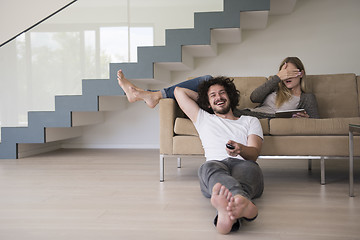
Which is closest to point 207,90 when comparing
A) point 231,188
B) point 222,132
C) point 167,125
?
point 222,132

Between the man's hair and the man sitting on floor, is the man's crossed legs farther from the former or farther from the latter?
the man's hair

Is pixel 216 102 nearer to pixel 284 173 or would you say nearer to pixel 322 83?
pixel 284 173

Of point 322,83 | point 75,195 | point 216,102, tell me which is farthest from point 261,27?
point 75,195

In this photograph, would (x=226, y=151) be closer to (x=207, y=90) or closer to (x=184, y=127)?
(x=207, y=90)

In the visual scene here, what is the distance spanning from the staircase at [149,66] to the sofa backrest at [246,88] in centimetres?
71

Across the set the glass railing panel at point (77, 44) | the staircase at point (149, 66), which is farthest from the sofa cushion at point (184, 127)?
the glass railing panel at point (77, 44)

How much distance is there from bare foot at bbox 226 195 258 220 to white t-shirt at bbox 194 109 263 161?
0.60 metres

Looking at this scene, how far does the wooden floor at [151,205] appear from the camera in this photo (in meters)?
1.68

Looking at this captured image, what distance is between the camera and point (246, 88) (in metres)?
3.42

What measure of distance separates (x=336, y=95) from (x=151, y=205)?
6.56 ft

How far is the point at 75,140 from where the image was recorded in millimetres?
5246

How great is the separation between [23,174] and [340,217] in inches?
99.1

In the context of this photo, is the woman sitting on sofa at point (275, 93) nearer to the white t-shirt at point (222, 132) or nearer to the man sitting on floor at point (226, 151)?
the man sitting on floor at point (226, 151)

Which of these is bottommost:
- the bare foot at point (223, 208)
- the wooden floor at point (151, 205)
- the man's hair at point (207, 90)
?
the wooden floor at point (151, 205)
